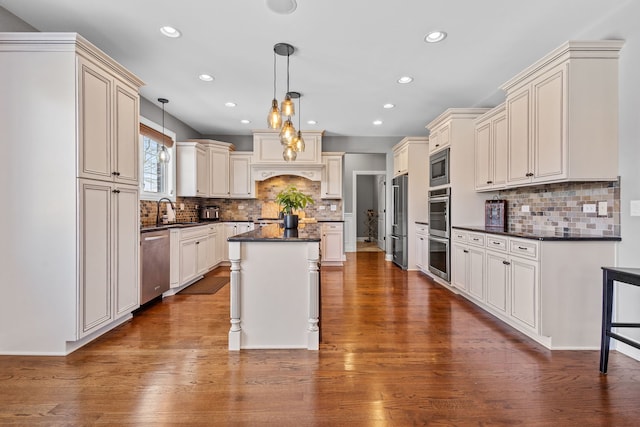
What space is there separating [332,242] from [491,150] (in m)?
3.17

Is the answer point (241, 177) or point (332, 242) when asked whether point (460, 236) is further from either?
point (241, 177)

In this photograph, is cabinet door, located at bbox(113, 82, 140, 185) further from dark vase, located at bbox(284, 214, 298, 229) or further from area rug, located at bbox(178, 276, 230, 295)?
area rug, located at bbox(178, 276, 230, 295)

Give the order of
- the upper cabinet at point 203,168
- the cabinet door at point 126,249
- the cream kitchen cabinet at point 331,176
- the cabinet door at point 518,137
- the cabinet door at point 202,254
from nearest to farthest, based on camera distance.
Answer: the cabinet door at point 126,249
the cabinet door at point 518,137
the cabinet door at point 202,254
the upper cabinet at point 203,168
the cream kitchen cabinet at point 331,176

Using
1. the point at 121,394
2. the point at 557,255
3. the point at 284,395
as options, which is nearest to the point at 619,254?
the point at 557,255

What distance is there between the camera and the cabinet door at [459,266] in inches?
141

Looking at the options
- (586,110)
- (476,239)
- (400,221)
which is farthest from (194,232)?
(586,110)

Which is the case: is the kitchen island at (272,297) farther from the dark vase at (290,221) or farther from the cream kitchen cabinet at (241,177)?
the cream kitchen cabinet at (241,177)

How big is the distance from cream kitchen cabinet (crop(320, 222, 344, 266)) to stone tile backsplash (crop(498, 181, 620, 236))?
292cm

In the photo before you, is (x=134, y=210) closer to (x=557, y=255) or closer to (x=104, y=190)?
(x=104, y=190)

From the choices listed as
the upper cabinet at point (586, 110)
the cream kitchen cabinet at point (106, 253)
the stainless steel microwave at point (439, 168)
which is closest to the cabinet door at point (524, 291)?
the upper cabinet at point (586, 110)

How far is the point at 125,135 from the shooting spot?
276 cm

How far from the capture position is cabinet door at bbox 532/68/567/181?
240 cm

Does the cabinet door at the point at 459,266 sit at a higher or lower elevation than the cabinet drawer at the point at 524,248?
lower

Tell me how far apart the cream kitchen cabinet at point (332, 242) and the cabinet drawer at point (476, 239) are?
105 inches
